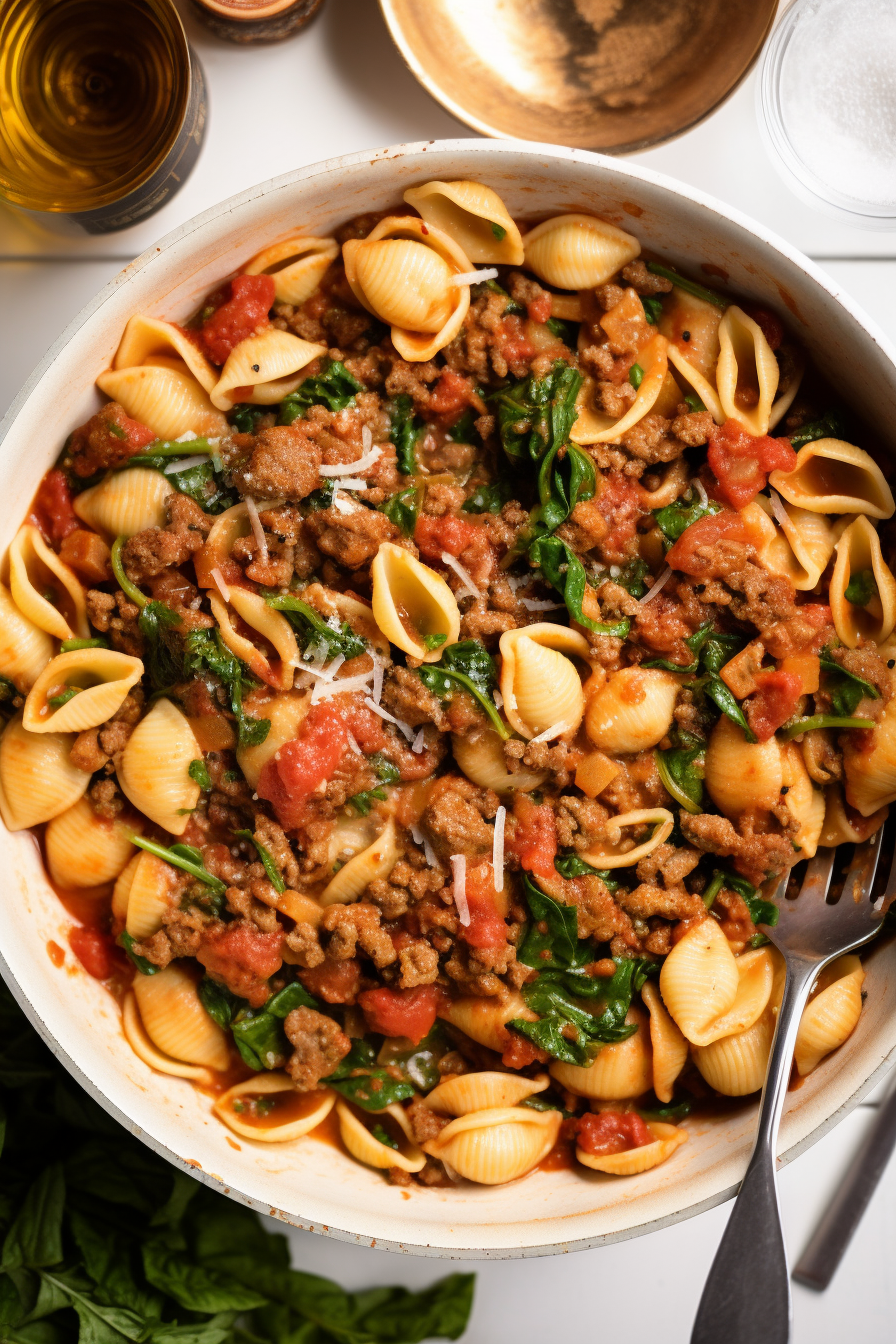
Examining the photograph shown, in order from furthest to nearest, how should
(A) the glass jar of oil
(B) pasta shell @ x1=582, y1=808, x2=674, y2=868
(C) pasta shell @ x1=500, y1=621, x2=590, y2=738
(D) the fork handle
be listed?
(A) the glass jar of oil, (B) pasta shell @ x1=582, y1=808, x2=674, y2=868, (C) pasta shell @ x1=500, y1=621, x2=590, y2=738, (D) the fork handle

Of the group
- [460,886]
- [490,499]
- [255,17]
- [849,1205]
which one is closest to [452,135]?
[255,17]

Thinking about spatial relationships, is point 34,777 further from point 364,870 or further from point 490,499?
point 490,499

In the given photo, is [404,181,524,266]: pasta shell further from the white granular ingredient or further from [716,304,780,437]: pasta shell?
the white granular ingredient

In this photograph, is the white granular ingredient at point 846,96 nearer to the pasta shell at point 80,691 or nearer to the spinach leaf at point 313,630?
the spinach leaf at point 313,630

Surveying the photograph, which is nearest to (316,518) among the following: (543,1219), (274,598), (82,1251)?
(274,598)

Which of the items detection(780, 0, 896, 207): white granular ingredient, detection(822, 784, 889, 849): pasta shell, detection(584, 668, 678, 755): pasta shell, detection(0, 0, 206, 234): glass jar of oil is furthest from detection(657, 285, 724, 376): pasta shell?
detection(0, 0, 206, 234): glass jar of oil

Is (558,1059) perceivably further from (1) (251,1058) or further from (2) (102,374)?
(2) (102,374)
